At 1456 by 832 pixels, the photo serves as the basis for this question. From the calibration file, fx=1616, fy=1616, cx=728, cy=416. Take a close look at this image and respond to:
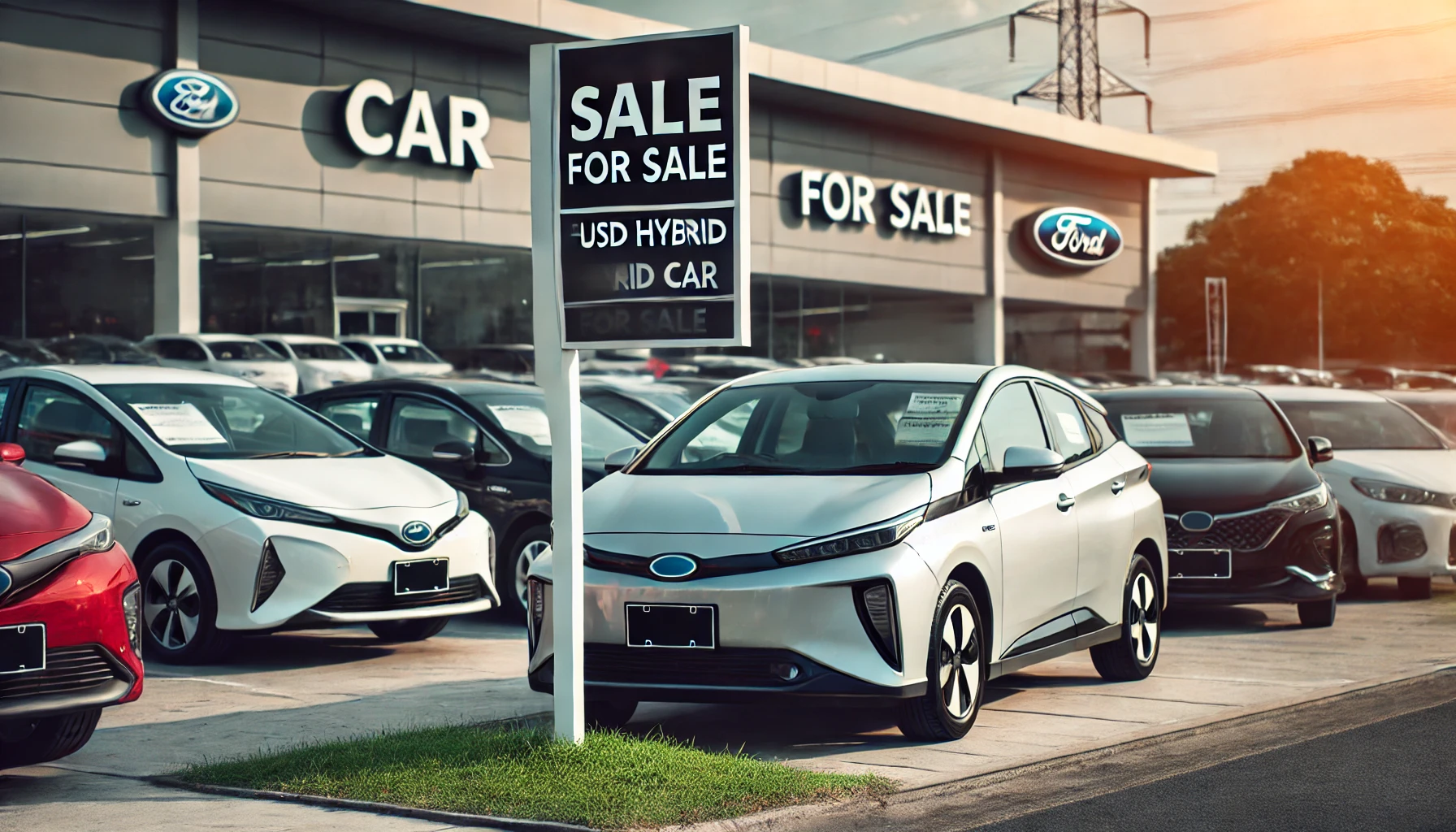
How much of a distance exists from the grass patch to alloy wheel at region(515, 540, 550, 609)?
438cm

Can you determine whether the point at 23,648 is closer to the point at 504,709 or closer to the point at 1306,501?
the point at 504,709

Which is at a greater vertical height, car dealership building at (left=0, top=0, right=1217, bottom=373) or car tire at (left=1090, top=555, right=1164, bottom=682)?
car dealership building at (left=0, top=0, right=1217, bottom=373)

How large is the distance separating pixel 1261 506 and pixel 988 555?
13.5 ft

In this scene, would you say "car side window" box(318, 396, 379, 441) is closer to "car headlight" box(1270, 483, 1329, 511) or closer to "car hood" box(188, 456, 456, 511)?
"car hood" box(188, 456, 456, 511)

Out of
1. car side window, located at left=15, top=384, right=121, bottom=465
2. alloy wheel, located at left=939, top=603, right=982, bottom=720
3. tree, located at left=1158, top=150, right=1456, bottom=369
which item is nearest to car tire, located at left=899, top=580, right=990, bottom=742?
alloy wheel, located at left=939, top=603, right=982, bottom=720

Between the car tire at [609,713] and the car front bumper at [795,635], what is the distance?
22.3 inches

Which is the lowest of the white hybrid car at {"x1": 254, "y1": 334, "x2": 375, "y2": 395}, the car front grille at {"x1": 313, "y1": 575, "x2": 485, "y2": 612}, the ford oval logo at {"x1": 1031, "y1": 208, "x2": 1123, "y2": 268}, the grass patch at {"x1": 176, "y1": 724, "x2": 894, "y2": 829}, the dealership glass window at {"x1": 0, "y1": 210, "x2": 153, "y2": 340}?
the grass patch at {"x1": 176, "y1": 724, "x2": 894, "y2": 829}

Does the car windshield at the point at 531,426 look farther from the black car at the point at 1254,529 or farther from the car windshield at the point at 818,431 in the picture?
the black car at the point at 1254,529

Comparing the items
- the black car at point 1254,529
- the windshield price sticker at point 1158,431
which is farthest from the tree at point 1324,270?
the black car at point 1254,529

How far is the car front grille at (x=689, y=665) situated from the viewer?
20.2ft

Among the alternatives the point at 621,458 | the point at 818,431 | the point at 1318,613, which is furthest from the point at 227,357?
the point at 818,431

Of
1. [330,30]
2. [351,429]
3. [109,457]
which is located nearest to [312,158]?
[330,30]

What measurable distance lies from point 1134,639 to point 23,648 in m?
5.36

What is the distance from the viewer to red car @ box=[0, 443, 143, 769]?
5406 mm
